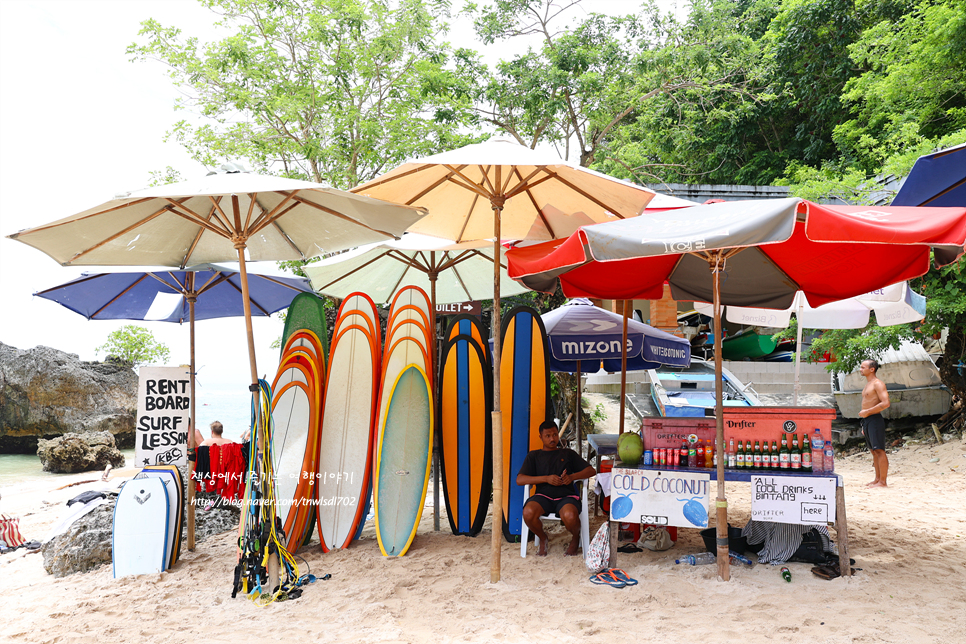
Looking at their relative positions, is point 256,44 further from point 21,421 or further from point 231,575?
point 21,421

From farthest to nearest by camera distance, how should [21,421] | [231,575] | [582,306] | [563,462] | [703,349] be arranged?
1. [21,421]
2. [703,349]
3. [582,306]
4. [563,462]
5. [231,575]

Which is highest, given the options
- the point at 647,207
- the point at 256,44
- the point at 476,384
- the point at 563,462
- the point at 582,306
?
the point at 256,44

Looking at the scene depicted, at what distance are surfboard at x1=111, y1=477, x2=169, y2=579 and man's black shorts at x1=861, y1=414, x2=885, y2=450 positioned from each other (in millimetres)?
7215

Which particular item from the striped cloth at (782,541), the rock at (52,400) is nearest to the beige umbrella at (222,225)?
the striped cloth at (782,541)

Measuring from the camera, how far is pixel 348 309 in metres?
5.54

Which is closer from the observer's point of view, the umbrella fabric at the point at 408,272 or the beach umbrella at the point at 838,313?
the umbrella fabric at the point at 408,272

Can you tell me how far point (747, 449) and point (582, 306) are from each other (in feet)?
9.57

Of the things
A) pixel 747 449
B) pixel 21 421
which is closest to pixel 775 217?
pixel 747 449

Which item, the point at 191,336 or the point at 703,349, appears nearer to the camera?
the point at 191,336

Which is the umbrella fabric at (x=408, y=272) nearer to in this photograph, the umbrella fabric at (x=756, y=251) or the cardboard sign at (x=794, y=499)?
the umbrella fabric at (x=756, y=251)

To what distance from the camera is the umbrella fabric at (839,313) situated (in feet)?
20.6

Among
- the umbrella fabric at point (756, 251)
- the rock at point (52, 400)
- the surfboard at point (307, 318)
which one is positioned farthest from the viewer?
the rock at point (52, 400)

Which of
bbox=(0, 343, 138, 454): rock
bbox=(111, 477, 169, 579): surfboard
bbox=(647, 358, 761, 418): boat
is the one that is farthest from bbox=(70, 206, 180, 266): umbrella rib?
bbox=(0, 343, 138, 454): rock

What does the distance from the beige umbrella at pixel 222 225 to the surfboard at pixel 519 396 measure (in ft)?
5.15
